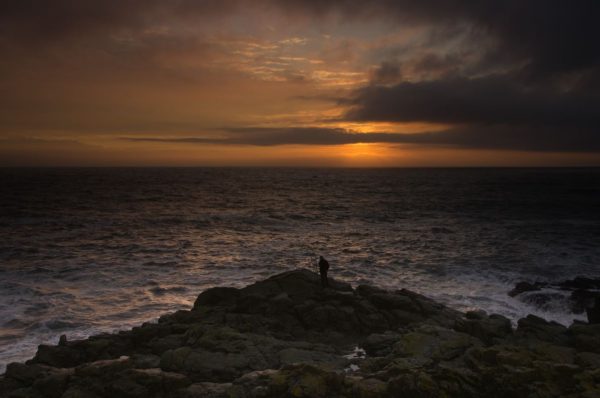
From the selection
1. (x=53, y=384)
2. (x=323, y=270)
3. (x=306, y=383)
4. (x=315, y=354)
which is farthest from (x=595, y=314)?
(x=53, y=384)

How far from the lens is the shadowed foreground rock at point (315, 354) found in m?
11.8

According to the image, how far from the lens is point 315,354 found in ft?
50.2

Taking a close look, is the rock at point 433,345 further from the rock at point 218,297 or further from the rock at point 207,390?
the rock at point 218,297

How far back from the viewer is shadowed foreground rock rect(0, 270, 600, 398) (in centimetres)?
1179

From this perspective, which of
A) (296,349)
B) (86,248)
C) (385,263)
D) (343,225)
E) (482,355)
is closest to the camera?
(482,355)

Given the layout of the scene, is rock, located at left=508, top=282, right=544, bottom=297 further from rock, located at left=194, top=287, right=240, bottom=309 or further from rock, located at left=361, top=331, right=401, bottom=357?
rock, located at left=194, top=287, right=240, bottom=309

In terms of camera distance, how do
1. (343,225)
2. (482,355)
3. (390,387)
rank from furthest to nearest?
1. (343,225)
2. (482,355)
3. (390,387)

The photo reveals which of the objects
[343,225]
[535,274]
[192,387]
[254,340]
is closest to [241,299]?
[254,340]

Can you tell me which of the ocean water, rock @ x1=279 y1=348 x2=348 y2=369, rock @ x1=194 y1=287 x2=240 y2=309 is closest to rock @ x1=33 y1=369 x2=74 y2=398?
the ocean water

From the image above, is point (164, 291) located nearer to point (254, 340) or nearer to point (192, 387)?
point (254, 340)

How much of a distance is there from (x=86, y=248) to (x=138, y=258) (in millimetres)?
7206

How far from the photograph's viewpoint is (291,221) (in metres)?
61.0

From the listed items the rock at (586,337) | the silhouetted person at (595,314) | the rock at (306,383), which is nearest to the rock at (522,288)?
the silhouetted person at (595,314)

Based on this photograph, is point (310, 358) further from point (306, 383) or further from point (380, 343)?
point (380, 343)
